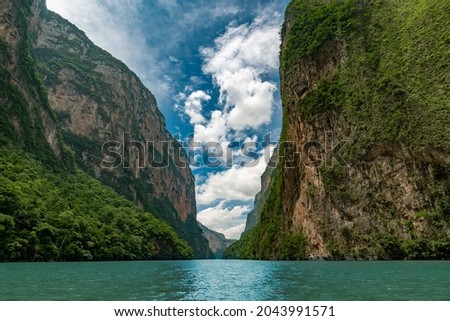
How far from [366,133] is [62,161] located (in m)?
89.9

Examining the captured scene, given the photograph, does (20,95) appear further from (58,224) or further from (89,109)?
(89,109)

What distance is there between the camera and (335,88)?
80375mm

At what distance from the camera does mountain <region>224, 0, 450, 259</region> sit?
2384 inches

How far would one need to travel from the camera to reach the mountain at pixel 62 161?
186ft

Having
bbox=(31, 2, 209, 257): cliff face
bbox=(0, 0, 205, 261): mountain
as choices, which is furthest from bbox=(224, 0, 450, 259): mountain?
bbox=(31, 2, 209, 257): cliff face

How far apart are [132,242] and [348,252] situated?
47.6 metres

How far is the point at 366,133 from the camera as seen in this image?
234ft

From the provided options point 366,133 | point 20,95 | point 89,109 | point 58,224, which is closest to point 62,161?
point 20,95

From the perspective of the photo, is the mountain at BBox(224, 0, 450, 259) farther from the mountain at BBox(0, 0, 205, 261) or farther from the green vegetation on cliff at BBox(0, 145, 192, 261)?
the mountain at BBox(0, 0, 205, 261)

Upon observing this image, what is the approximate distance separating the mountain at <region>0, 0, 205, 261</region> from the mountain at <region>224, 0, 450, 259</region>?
127ft
